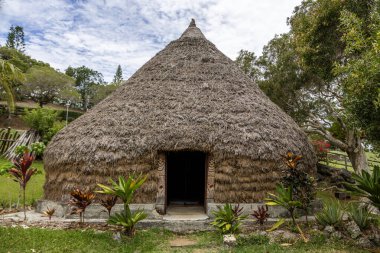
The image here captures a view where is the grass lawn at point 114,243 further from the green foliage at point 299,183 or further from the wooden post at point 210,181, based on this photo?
the wooden post at point 210,181

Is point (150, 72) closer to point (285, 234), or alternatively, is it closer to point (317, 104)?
point (285, 234)

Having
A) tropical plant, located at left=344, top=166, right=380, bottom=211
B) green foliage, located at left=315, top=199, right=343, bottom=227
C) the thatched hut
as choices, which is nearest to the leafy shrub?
green foliage, located at left=315, top=199, right=343, bottom=227

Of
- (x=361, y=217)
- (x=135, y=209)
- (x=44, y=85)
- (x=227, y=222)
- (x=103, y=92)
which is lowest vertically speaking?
(x=227, y=222)

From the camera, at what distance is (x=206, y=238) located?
7.59 metres

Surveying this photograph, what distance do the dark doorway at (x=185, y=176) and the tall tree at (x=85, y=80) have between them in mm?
39774

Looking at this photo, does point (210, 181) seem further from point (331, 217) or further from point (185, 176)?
point (185, 176)

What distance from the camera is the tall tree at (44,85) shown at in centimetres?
3509

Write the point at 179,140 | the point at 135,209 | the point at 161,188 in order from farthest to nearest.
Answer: the point at 161,188, the point at 179,140, the point at 135,209

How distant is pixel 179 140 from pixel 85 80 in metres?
46.7

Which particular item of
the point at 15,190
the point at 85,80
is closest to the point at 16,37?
the point at 85,80

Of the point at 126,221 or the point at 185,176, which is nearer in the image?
the point at 126,221

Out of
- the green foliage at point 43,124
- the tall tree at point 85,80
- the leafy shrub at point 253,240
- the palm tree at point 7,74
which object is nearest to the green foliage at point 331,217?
the leafy shrub at point 253,240

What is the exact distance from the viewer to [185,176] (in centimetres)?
1228

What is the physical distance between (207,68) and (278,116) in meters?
2.99
